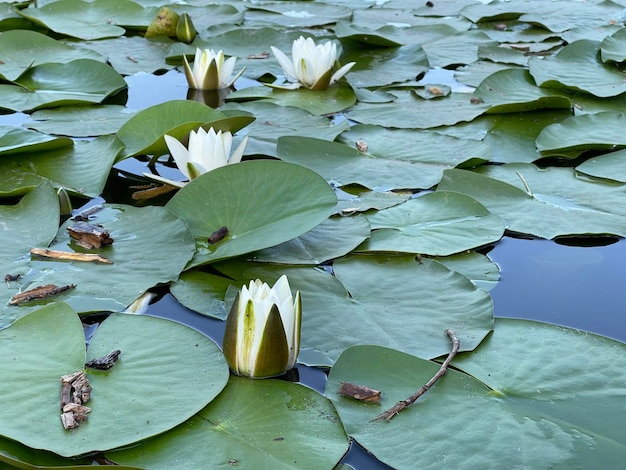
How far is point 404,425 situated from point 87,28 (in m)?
2.87

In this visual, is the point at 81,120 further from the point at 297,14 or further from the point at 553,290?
the point at 297,14

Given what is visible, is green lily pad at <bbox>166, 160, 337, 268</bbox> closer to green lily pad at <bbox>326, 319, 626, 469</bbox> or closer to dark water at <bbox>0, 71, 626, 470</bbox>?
dark water at <bbox>0, 71, 626, 470</bbox>

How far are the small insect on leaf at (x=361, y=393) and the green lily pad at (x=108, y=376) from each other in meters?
0.20

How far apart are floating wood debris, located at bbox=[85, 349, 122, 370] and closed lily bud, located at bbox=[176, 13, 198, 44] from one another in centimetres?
234

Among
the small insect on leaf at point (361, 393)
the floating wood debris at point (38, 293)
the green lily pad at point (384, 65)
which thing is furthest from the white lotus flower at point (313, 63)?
the small insect on leaf at point (361, 393)

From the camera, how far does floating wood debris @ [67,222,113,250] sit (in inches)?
65.8

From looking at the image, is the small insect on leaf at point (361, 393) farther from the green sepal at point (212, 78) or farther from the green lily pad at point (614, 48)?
the green lily pad at point (614, 48)

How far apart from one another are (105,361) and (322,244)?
2.05ft

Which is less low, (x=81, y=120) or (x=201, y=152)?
(x=201, y=152)

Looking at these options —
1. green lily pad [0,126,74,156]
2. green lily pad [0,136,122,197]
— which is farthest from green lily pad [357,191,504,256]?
green lily pad [0,126,74,156]

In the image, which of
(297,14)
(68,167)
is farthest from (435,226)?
(297,14)

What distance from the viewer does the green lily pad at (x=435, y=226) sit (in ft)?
5.68

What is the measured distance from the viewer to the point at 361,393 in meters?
1.24

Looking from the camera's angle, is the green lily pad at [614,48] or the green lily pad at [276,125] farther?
the green lily pad at [614,48]
